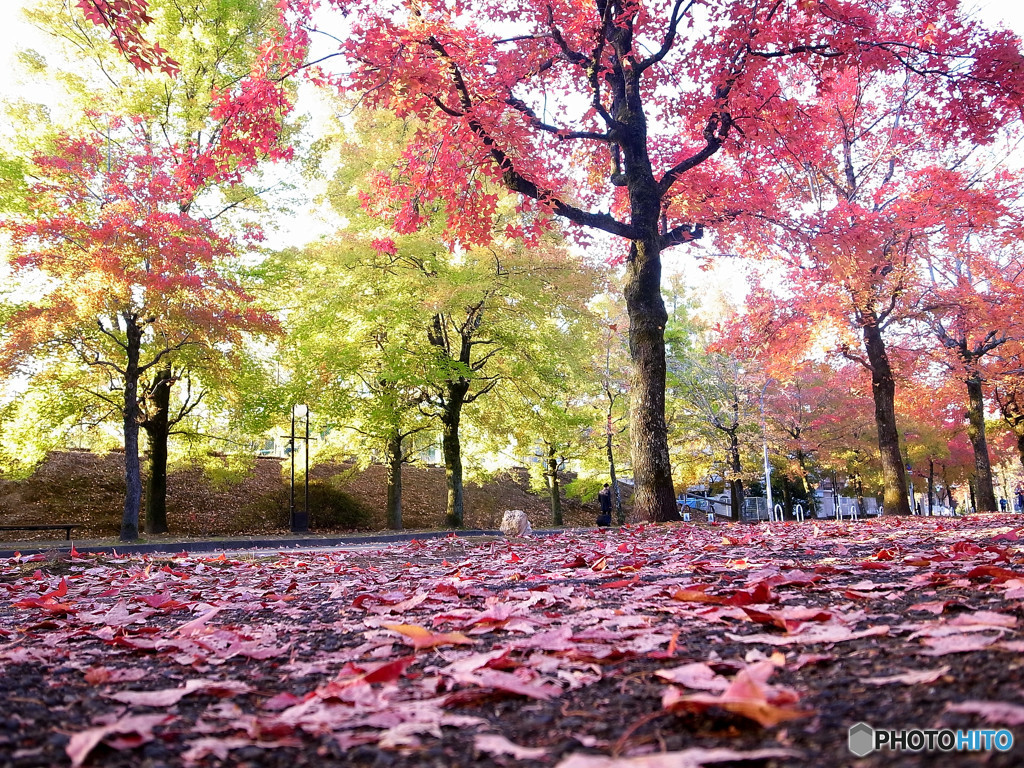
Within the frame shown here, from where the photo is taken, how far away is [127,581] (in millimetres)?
4609

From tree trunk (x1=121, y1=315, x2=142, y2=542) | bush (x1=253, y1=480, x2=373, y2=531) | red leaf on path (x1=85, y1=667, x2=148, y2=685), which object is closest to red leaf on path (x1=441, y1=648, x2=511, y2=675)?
red leaf on path (x1=85, y1=667, x2=148, y2=685)

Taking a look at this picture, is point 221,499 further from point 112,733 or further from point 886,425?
point 112,733

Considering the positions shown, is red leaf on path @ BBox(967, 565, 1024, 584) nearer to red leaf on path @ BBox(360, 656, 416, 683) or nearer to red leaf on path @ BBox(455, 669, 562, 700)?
red leaf on path @ BBox(455, 669, 562, 700)

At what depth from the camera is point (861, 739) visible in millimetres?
1071

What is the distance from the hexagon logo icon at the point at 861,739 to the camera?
1.03 meters

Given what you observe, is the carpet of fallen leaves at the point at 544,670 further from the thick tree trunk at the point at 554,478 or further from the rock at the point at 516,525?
the thick tree trunk at the point at 554,478

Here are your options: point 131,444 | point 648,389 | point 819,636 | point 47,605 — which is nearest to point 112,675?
point 47,605

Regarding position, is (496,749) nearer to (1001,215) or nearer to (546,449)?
(1001,215)

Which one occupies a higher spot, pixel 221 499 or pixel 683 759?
pixel 683 759

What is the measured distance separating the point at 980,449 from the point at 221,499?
2406 cm

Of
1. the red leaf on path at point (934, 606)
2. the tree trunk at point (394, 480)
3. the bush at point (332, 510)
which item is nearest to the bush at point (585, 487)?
the tree trunk at point (394, 480)

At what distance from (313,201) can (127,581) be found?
50.5ft

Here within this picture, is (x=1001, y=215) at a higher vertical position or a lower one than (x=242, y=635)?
higher

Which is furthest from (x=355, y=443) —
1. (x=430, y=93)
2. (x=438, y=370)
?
(x=430, y=93)
